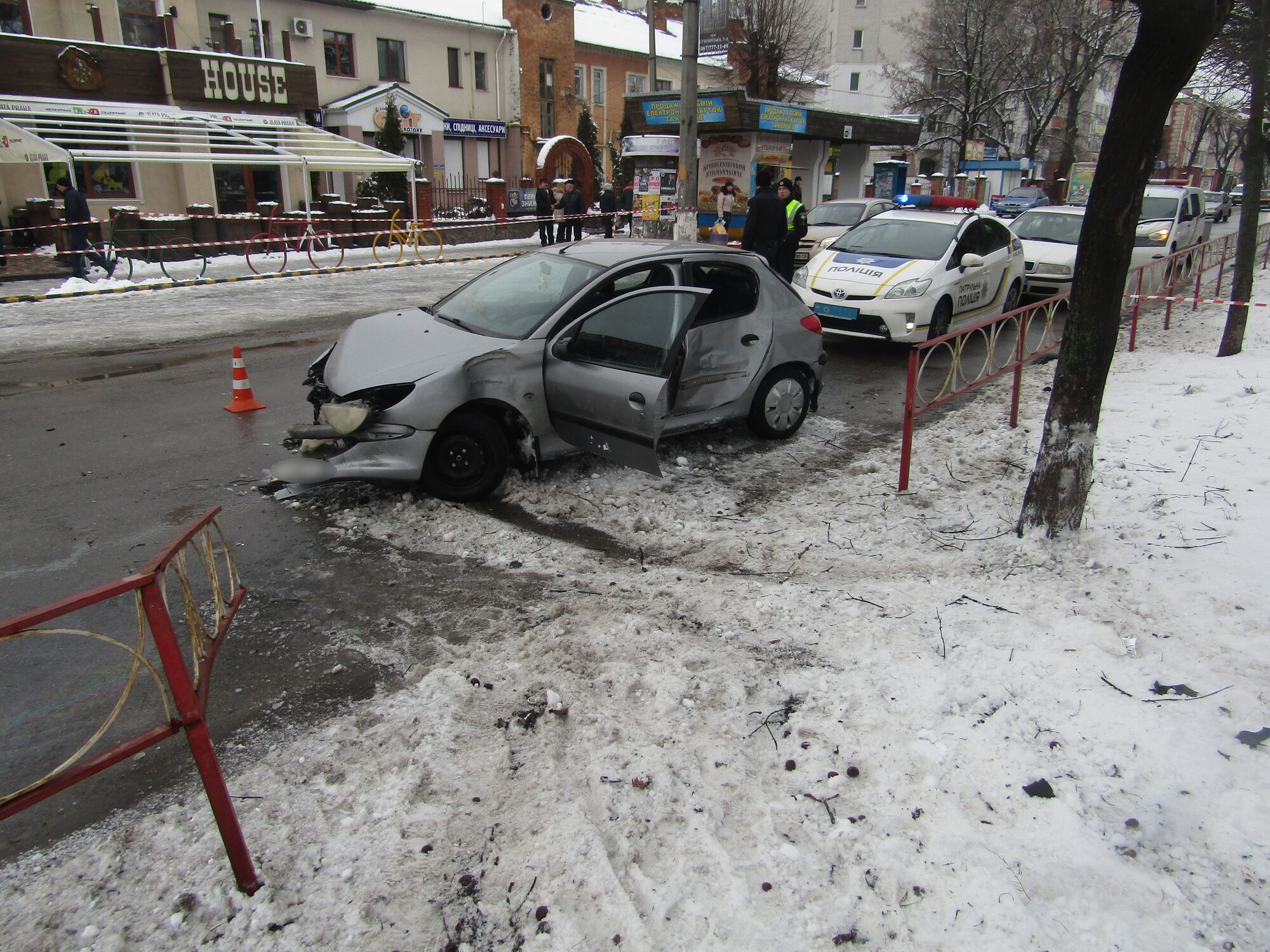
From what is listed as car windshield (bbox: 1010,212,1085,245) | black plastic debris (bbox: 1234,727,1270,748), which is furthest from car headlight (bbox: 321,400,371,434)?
car windshield (bbox: 1010,212,1085,245)

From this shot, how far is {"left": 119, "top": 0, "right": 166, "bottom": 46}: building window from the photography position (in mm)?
25781

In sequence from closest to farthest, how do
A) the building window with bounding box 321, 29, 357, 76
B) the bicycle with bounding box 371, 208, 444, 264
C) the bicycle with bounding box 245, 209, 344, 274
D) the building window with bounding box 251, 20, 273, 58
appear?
the bicycle with bounding box 245, 209, 344, 274
the bicycle with bounding box 371, 208, 444, 264
the building window with bounding box 251, 20, 273, 58
the building window with bounding box 321, 29, 357, 76

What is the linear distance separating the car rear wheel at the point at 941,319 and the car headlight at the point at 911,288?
274mm

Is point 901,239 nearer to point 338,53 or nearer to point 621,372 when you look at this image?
point 621,372

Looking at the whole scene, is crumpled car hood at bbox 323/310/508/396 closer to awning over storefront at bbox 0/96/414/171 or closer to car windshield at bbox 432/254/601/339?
car windshield at bbox 432/254/601/339

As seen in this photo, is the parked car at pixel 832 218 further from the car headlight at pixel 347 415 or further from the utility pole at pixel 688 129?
the car headlight at pixel 347 415

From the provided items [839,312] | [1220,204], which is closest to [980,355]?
[839,312]

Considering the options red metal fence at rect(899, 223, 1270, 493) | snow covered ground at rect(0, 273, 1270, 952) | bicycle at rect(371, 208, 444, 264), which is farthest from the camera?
bicycle at rect(371, 208, 444, 264)

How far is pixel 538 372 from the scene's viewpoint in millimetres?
5945

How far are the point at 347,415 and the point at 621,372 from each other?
1.76 meters

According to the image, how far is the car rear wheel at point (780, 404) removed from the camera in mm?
7254

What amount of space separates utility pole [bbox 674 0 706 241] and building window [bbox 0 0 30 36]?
18.7m

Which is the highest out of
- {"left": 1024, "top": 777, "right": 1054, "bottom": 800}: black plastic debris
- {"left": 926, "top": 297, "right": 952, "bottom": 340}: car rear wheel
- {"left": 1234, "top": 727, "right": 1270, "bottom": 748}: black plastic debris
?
{"left": 926, "top": 297, "right": 952, "bottom": 340}: car rear wheel

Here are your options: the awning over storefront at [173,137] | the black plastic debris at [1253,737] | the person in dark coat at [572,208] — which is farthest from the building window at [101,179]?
the black plastic debris at [1253,737]
